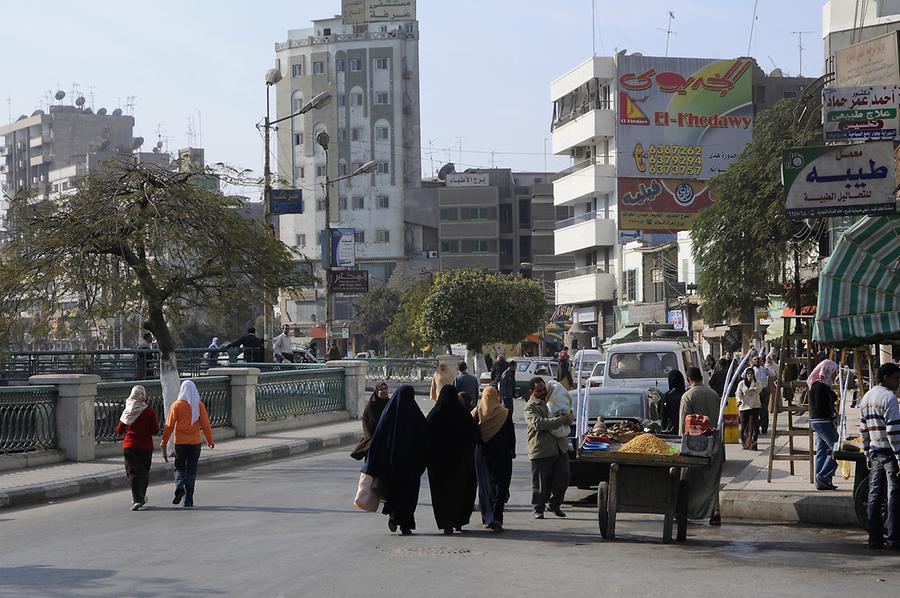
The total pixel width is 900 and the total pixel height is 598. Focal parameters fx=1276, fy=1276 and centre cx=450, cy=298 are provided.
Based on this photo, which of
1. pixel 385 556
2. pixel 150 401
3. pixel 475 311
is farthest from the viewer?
pixel 475 311

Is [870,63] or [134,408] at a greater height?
[870,63]

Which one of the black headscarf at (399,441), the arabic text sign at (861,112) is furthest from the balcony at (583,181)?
the black headscarf at (399,441)

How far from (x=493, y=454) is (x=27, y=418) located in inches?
365

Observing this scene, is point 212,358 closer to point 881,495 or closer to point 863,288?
point 863,288

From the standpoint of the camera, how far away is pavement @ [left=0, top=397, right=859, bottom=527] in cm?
1479

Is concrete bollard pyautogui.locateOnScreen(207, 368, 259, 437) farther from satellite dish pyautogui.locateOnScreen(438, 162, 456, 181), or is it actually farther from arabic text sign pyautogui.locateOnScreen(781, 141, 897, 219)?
satellite dish pyautogui.locateOnScreen(438, 162, 456, 181)

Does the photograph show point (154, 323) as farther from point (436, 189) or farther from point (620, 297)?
point (436, 189)

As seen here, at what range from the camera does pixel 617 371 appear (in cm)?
2691

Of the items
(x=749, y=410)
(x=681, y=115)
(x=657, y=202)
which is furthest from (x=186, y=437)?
(x=681, y=115)

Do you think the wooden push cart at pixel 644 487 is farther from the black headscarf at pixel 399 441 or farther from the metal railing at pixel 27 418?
the metal railing at pixel 27 418

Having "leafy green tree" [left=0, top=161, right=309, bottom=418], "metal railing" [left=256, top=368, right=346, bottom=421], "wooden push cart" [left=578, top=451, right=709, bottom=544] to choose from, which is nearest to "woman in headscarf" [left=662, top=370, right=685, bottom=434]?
"wooden push cart" [left=578, top=451, right=709, bottom=544]

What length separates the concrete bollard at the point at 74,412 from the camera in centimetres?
2053

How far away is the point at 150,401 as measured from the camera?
24.3 metres

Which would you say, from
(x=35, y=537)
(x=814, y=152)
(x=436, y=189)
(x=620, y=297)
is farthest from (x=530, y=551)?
(x=436, y=189)
